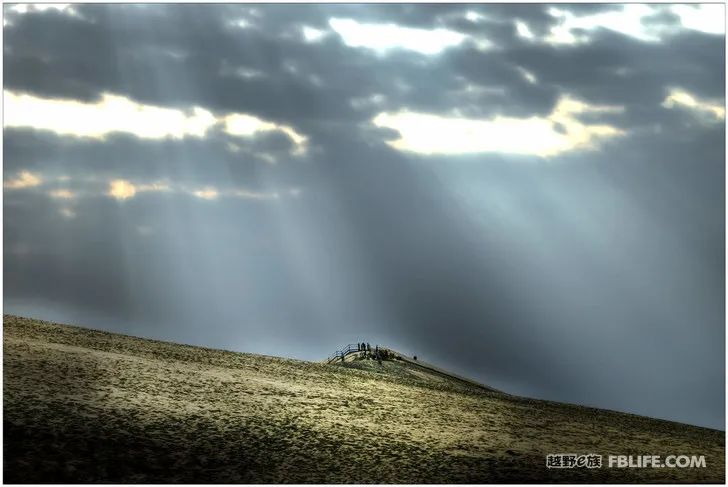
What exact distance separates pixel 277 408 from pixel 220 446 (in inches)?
231

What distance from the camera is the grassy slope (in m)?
23.3

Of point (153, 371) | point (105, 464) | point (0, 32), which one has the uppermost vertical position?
point (0, 32)

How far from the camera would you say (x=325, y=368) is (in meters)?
44.3

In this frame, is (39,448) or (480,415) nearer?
(39,448)

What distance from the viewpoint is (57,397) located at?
27.1 meters

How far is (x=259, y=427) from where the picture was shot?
91.3ft

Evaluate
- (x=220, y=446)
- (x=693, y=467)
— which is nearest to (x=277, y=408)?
(x=220, y=446)

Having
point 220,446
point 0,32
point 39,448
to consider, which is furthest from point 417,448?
point 0,32

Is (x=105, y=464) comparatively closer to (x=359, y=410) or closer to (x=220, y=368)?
(x=359, y=410)

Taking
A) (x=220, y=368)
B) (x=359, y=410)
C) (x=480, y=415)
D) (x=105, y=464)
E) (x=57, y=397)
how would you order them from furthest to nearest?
(x=220, y=368)
(x=480, y=415)
(x=359, y=410)
(x=57, y=397)
(x=105, y=464)

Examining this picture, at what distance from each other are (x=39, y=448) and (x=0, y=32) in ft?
55.9

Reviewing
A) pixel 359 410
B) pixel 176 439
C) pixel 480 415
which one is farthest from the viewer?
pixel 480 415

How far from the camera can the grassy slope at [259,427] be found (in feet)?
76.6

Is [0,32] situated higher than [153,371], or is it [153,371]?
[0,32]
